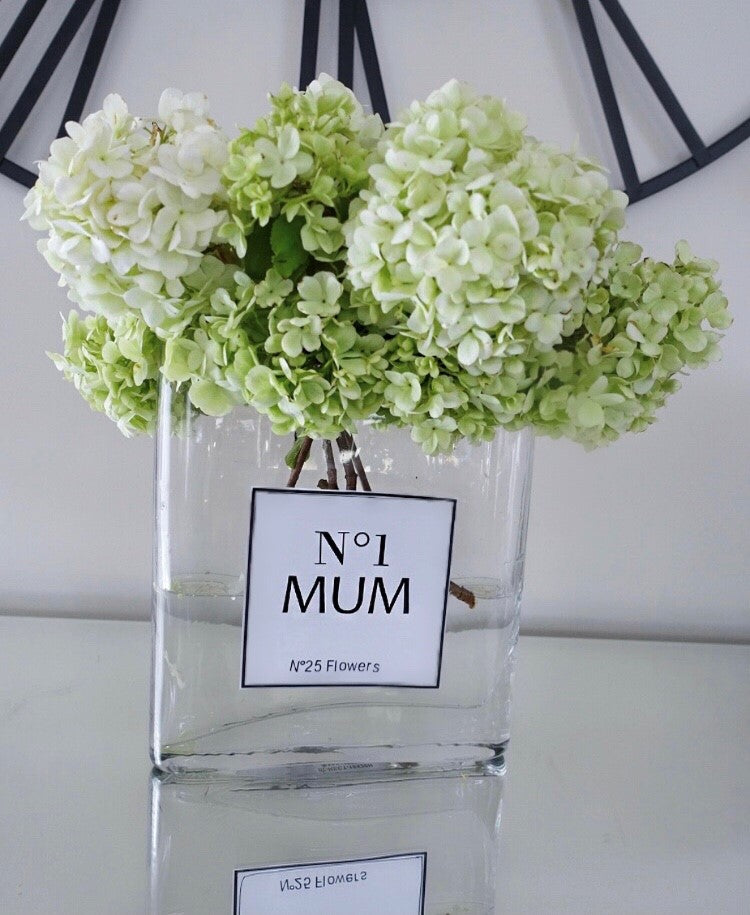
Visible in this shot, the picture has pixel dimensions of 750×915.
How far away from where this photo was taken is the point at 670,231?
89 centimetres

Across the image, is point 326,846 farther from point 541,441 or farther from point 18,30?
point 18,30

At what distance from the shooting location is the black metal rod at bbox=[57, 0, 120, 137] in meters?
0.81

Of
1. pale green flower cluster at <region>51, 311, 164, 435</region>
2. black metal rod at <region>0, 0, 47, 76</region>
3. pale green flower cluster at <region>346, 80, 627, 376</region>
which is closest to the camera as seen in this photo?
pale green flower cluster at <region>346, 80, 627, 376</region>

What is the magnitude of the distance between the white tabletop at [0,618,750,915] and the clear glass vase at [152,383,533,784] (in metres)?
0.07

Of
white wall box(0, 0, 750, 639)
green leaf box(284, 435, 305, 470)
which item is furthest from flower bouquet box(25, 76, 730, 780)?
white wall box(0, 0, 750, 639)

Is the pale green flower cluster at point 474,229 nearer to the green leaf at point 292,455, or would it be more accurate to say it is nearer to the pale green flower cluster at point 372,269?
the pale green flower cluster at point 372,269

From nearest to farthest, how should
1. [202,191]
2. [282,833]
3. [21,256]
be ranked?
[202,191] → [282,833] → [21,256]

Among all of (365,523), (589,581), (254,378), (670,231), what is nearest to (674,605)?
(589,581)

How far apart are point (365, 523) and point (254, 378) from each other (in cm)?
12

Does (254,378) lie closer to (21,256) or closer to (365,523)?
(365,523)

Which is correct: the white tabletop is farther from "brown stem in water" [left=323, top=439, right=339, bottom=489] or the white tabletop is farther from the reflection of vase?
"brown stem in water" [left=323, top=439, right=339, bottom=489]

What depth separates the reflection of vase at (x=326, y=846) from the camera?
0.48m

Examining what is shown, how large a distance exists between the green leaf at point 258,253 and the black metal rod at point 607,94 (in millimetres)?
513

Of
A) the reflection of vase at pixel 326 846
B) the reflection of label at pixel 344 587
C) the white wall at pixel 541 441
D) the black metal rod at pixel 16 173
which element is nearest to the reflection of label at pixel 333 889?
the reflection of vase at pixel 326 846
